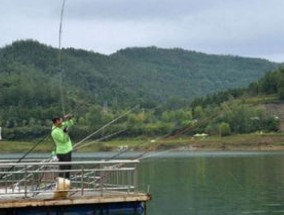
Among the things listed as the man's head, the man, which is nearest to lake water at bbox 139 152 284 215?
the man

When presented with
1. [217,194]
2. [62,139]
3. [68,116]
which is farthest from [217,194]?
[68,116]

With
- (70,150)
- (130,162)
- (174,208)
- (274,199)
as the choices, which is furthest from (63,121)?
(274,199)

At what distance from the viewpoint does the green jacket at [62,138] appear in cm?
2092

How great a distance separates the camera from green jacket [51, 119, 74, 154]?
20922 mm

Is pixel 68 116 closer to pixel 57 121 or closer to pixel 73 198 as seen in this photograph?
pixel 57 121

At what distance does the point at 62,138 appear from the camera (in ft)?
69.2

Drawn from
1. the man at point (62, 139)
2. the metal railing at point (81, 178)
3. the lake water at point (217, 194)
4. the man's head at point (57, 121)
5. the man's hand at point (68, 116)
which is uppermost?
the man's hand at point (68, 116)

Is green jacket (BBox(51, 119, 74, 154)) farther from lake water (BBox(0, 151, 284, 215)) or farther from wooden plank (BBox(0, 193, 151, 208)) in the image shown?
lake water (BBox(0, 151, 284, 215))

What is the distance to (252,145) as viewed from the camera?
19238 cm

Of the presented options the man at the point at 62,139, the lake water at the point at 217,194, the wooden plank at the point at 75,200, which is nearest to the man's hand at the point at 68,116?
the man at the point at 62,139

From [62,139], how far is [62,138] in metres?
0.03

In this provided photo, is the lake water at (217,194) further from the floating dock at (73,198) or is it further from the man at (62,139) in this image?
the floating dock at (73,198)

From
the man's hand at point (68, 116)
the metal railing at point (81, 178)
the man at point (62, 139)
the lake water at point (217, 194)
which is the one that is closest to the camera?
the metal railing at point (81, 178)

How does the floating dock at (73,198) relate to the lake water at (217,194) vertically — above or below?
above
